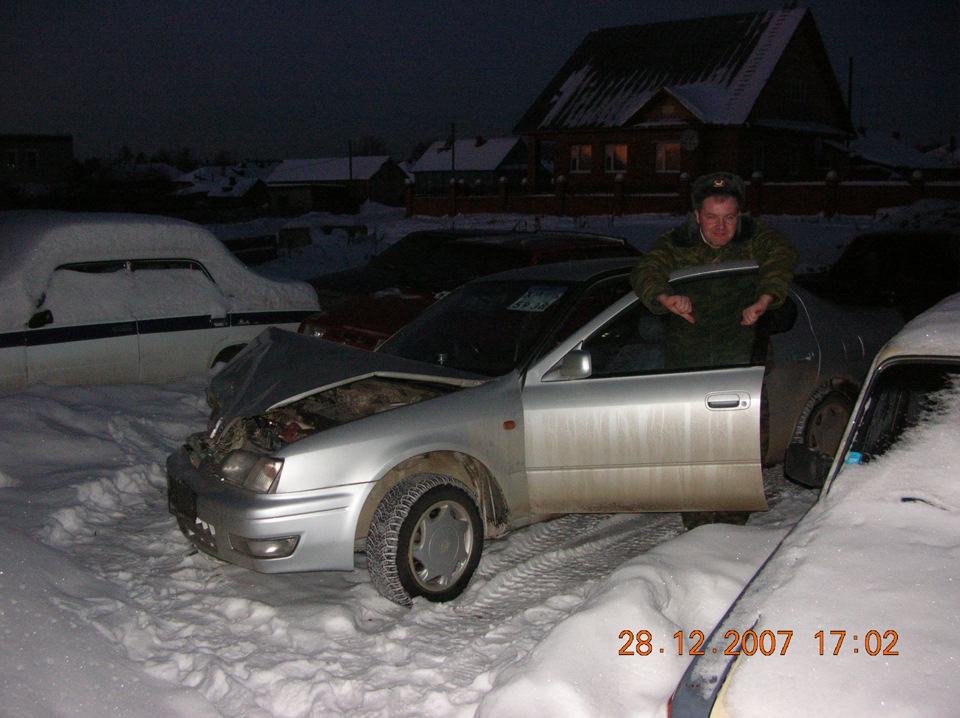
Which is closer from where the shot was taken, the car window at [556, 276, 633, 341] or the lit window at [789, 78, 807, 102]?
the car window at [556, 276, 633, 341]

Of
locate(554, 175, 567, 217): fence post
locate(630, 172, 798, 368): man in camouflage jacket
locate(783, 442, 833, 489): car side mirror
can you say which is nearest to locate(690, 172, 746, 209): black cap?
locate(630, 172, 798, 368): man in camouflage jacket

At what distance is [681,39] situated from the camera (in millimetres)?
34812

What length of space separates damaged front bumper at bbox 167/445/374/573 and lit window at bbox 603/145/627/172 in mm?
32156

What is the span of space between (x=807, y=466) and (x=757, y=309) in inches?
43.1

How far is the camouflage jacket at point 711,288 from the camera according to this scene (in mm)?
4387

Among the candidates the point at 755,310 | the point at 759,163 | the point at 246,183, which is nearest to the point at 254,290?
→ the point at 755,310

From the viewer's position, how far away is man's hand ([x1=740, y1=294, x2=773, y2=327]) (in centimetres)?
420

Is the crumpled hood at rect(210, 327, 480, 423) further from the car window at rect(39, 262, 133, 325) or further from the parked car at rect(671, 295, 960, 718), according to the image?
the car window at rect(39, 262, 133, 325)

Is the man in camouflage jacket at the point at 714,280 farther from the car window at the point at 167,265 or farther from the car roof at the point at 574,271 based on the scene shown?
the car window at the point at 167,265

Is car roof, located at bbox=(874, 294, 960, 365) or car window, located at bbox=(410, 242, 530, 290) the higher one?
car window, located at bbox=(410, 242, 530, 290)

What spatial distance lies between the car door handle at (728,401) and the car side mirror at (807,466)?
0.82 m

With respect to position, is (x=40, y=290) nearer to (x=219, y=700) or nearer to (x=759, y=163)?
(x=219, y=700)
